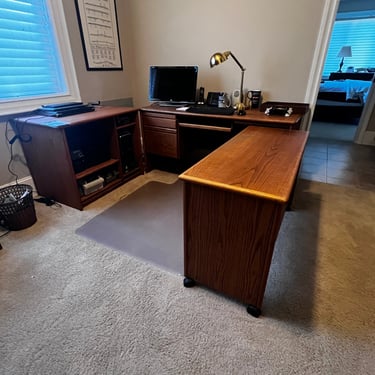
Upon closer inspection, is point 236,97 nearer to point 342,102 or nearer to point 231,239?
point 231,239

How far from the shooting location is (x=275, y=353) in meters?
1.10

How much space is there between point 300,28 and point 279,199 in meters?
2.15

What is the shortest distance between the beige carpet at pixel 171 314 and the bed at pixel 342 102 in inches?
165

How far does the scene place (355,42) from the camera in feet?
22.5

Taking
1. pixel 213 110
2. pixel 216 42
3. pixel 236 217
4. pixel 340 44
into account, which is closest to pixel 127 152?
pixel 213 110

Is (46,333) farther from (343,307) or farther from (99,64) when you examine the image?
(99,64)

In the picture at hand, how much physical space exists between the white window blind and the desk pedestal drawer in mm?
6293

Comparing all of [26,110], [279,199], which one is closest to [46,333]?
[279,199]

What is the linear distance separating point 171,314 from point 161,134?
1913 millimetres

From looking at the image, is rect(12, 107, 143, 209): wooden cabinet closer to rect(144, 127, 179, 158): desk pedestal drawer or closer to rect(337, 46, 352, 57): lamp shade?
rect(144, 127, 179, 158): desk pedestal drawer

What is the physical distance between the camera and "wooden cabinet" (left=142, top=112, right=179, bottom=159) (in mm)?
2596

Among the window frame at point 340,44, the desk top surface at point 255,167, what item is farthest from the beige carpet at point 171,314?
the window frame at point 340,44

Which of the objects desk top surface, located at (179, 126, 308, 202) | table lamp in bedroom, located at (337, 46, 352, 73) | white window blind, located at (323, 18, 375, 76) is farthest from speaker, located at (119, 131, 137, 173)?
table lamp in bedroom, located at (337, 46, 352, 73)

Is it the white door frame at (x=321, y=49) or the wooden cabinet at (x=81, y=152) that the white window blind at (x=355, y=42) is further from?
the wooden cabinet at (x=81, y=152)
